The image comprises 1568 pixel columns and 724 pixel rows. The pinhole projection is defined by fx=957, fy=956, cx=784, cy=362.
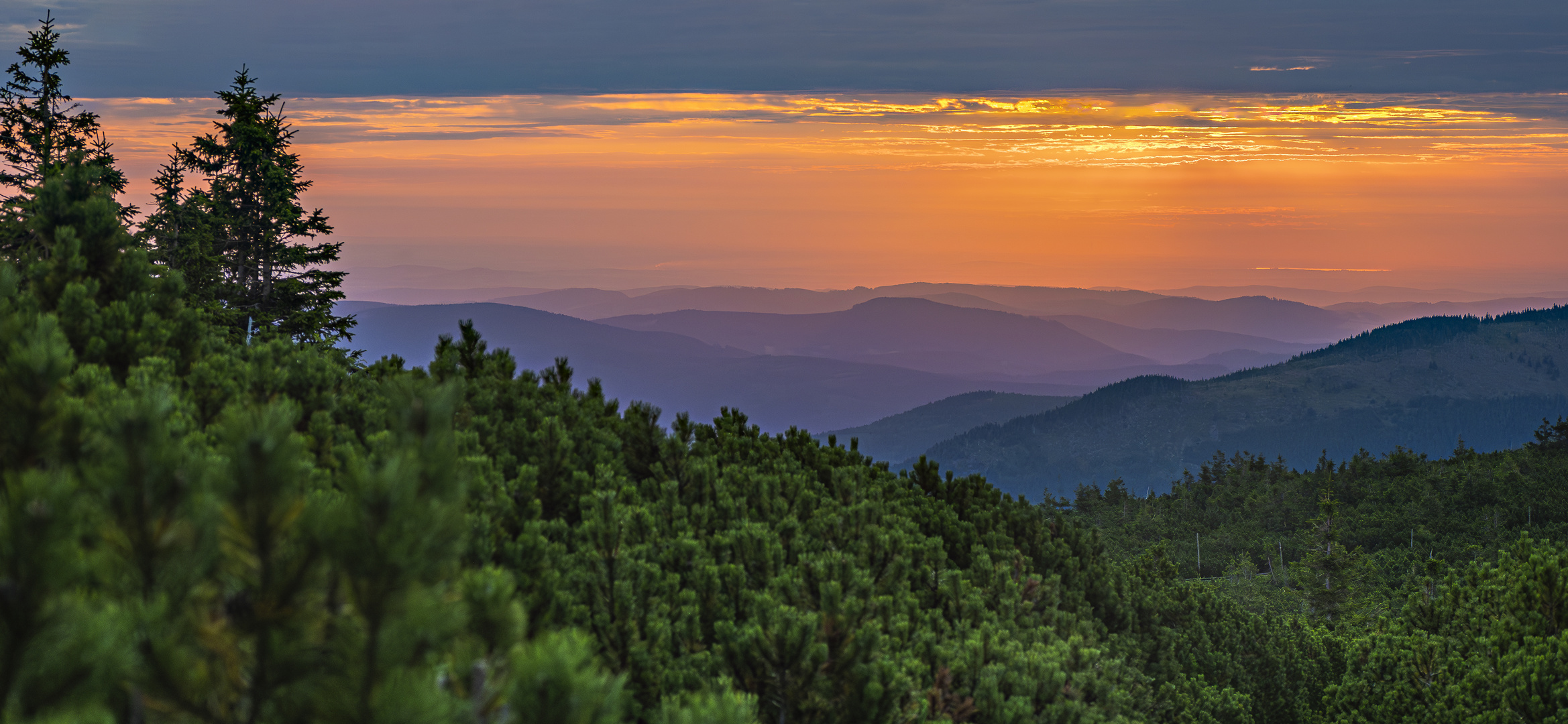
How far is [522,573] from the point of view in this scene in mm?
7277

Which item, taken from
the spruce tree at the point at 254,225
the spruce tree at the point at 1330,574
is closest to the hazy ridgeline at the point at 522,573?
the spruce tree at the point at 254,225

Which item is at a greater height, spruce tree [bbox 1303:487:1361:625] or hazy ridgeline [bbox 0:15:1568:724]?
hazy ridgeline [bbox 0:15:1568:724]

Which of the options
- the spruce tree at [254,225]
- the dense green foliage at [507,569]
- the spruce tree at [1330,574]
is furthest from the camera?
the spruce tree at [1330,574]

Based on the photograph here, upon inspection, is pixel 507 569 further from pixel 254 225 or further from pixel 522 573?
pixel 254 225

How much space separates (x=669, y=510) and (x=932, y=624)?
3.27 metres

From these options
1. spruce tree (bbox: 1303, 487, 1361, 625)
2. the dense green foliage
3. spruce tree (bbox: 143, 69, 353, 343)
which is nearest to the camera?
the dense green foliage

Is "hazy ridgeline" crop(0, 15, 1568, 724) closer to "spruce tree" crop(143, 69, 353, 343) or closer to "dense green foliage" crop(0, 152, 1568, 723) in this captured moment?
"dense green foliage" crop(0, 152, 1568, 723)

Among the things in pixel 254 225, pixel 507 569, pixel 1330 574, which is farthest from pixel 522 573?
pixel 1330 574

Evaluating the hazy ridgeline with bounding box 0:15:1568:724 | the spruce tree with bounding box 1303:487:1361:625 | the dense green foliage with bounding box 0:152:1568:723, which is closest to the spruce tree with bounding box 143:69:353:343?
the hazy ridgeline with bounding box 0:15:1568:724

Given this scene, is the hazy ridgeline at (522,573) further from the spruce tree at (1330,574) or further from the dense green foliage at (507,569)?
the spruce tree at (1330,574)

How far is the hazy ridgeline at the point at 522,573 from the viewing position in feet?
9.57

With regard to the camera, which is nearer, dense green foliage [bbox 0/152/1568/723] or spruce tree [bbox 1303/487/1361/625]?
dense green foliage [bbox 0/152/1568/723]

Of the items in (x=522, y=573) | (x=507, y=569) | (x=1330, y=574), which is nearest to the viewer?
(x=507, y=569)

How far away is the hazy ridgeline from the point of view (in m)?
2.92
